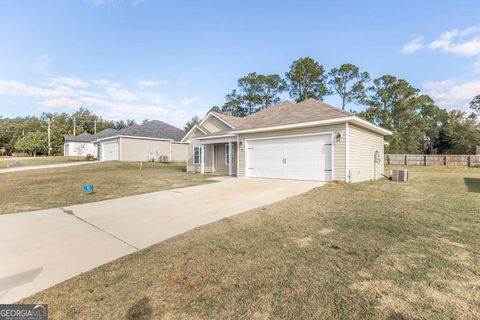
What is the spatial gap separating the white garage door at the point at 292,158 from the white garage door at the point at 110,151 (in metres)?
19.4

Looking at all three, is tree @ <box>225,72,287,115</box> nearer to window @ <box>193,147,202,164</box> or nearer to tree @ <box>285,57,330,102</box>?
tree @ <box>285,57,330,102</box>

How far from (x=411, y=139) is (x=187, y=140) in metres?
34.4

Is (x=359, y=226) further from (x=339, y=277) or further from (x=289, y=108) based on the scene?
(x=289, y=108)

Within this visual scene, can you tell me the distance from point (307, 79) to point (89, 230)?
32.5m

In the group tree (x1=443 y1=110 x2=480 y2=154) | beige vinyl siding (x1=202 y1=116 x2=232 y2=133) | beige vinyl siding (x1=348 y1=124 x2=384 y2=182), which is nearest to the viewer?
beige vinyl siding (x1=348 y1=124 x2=384 y2=182)

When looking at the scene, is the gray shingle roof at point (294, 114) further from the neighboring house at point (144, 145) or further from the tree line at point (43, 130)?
the tree line at point (43, 130)

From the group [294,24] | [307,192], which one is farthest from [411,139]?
[307,192]

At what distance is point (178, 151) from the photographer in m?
29.9

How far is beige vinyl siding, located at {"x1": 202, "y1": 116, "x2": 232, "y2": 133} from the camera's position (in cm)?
1697

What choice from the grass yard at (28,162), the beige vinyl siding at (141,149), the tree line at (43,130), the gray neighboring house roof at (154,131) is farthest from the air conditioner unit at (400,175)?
the tree line at (43,130)

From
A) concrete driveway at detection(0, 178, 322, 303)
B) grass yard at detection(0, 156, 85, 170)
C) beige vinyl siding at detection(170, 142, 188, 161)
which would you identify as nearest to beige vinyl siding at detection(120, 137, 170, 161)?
beige vinyl siding at detection(170, 142, 188, 161)

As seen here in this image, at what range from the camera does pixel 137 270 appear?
9.53 feet

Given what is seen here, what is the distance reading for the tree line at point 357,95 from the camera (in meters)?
32.0

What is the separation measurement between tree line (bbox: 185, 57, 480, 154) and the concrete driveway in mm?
28397
